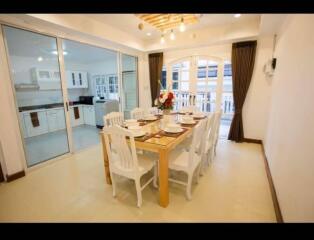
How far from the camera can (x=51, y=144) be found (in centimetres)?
349

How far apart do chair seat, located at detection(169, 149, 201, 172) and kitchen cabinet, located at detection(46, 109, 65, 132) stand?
7.77ft

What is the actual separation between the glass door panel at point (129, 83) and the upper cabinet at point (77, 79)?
2.23m

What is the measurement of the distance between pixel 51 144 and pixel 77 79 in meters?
3.09

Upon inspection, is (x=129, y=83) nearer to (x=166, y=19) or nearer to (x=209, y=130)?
(x=166, y=19)

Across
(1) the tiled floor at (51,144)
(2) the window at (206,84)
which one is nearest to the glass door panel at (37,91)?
(1) the tiled floor at (51,144)

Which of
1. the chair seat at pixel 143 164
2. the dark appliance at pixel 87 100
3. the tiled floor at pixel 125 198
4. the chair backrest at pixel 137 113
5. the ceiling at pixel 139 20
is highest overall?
the ceiling at pixel 139 20

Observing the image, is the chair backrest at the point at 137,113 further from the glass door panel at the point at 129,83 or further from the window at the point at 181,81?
the window at the point at 181,81

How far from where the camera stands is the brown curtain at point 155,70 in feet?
15.4

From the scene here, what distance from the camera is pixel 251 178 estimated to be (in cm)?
238

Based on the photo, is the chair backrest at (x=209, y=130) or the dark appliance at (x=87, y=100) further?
the dark appliance at (x=87, y=100)

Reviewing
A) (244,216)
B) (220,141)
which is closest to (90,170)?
(244,216)

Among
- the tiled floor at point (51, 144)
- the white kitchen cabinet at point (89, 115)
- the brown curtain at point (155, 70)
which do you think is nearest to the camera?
the tiled floor at point (51, 144)

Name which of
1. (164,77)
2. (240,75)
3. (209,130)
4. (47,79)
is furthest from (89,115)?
(240,75)
